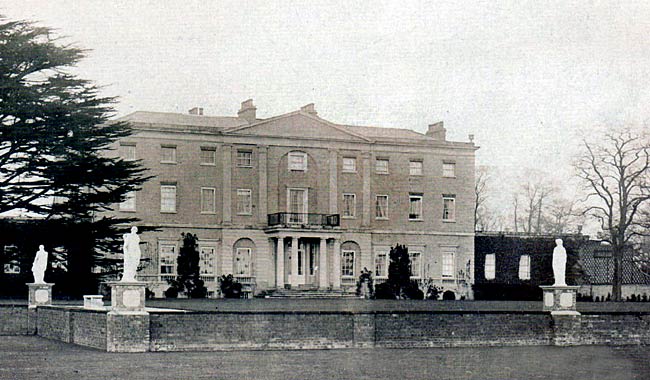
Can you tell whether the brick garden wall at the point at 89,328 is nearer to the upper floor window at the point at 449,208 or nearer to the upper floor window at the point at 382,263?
the upper floor window at the point at 382,263

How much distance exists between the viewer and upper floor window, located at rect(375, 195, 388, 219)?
47000mm

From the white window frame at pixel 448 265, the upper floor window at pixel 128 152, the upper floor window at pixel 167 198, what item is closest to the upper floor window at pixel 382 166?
the white window frame at pixel 448 265

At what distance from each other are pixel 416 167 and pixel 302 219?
21.2ft

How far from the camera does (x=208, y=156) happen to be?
43969 millimetres

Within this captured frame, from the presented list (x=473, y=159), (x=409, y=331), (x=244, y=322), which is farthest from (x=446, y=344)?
(x=473, y=159)

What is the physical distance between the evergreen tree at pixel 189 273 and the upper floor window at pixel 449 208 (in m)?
13.1

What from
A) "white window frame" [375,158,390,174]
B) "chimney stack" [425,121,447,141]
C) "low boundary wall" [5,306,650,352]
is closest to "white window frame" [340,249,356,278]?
"white window frame" [375,158,390,174]

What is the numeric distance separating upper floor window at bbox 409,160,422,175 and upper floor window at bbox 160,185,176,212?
38.7 feet

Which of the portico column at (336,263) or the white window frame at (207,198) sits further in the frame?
the portico column at (336,263)

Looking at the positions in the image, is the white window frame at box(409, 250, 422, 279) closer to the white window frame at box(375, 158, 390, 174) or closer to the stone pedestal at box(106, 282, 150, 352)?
the white window frame at box(375, 158, 390, 174)

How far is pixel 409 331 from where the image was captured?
19.6 m

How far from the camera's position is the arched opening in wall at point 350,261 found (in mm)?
46094

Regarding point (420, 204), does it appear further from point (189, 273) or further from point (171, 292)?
point (171, 292)

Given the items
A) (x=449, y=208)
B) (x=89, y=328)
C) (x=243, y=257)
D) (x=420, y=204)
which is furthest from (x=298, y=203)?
(x=89, y=328)
